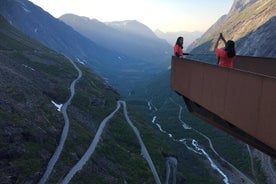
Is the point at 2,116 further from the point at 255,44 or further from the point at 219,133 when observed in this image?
the point at 255,44

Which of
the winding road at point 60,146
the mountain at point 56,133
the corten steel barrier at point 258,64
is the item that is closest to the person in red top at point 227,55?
the corten steel barrier at point 258,64

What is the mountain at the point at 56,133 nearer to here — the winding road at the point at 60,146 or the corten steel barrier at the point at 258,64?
the winding road at the point at 60,146

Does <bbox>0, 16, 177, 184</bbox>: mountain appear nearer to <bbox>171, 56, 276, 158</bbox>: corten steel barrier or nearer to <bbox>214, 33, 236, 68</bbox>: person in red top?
<bbox>171, 56, 276, 158</bbox>: corten steel barrier

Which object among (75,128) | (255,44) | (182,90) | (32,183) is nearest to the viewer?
(182,90)

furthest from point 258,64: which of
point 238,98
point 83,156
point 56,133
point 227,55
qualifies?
point 56,133

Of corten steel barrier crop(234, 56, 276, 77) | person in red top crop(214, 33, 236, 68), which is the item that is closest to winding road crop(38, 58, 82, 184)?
corten steel barrier crop(234, 56, 276, 77)

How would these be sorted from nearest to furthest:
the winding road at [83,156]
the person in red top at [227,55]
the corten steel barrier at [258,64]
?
the person in red top at [227,55] < the corten steel barrier at [258,64] < the winding road at [83,156]

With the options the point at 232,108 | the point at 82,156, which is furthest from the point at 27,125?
the point at 232,108

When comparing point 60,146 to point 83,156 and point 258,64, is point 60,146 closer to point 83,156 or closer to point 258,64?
point 83,156
